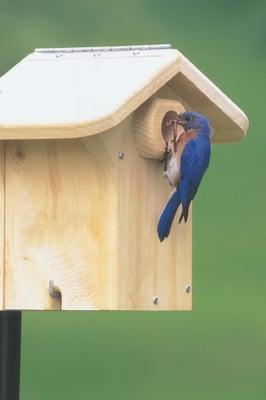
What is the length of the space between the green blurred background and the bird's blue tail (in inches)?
117

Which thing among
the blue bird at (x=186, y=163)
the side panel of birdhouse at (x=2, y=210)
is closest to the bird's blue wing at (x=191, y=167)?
the blue bird at (x=186, y=163)

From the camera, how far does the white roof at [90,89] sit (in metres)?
4.09

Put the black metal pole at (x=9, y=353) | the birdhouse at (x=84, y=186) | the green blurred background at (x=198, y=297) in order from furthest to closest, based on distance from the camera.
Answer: the green blurred background at (x=198, y=297)
the black metal pole at (x=9, y=353)
the birdhouse at (x=84, y=186)

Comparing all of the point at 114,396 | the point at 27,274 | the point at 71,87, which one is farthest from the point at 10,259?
the point at 114,396

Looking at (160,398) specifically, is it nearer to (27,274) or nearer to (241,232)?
(241,232)

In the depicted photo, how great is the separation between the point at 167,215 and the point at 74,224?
26cm

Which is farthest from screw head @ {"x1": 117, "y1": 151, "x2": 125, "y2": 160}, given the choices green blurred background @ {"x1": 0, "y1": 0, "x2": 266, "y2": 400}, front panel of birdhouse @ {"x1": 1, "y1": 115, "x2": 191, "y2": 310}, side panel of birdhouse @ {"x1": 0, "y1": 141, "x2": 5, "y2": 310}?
green blurred background @ {"x1": 0, "y1": 0, "x2": 266, "y2": 400}

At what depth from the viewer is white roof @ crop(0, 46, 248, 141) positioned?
4086mm

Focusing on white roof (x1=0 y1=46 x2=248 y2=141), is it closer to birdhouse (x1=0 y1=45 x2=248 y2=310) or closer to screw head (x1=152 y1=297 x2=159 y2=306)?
birdhouse (x1=0 y1=45 x2=248 y2=310)

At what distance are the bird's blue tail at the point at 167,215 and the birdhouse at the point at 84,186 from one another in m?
0.02

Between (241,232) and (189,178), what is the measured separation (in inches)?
135

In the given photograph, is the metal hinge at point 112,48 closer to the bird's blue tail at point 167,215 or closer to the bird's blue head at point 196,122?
the bird's blue head at point 196,122

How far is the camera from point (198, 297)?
7.47 m

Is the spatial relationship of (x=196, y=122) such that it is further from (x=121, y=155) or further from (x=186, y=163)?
(x=121, y=155)
